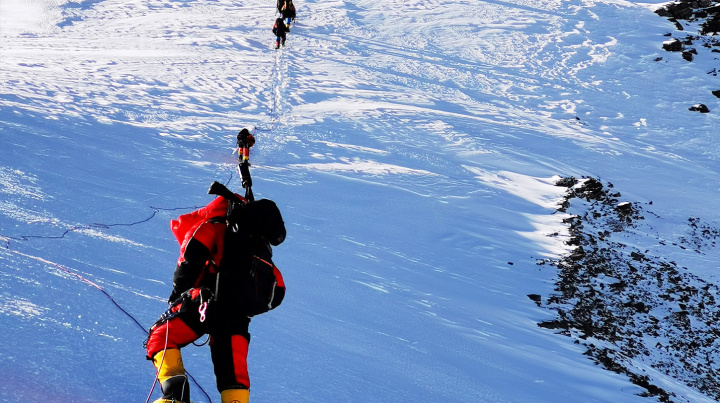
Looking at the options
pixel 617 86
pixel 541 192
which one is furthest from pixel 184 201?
pixel 617 86

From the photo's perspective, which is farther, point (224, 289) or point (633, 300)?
point (633, 300)

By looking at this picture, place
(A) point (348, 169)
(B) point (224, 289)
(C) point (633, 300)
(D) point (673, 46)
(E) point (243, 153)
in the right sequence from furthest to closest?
(D) point (673, 46)
(A) point (348, 169)
(C) point (633, 300)
(E) point (243, 153)
(B) point (224, 289)

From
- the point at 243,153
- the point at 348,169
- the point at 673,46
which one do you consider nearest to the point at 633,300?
the point at 348,169

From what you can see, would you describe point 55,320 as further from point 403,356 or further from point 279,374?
point 403,356

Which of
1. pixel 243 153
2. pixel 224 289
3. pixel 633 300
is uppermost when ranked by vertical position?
pixel 243 153

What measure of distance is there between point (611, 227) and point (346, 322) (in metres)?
6.08

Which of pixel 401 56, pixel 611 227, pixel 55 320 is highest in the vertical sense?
pixel 401 56

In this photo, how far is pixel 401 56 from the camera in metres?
16.1

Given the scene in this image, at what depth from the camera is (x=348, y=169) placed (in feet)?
31.0

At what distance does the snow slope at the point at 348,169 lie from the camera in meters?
3.91

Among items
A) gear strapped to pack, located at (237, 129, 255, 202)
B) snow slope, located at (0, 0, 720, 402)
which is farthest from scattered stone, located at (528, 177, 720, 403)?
gear strapped to pack, located at (237, 129, 255, 202)

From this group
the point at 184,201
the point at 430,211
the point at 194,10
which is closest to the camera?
the point at 184,201

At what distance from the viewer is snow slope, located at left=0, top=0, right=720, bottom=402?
391cm

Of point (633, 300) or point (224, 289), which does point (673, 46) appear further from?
point (224, 289)
